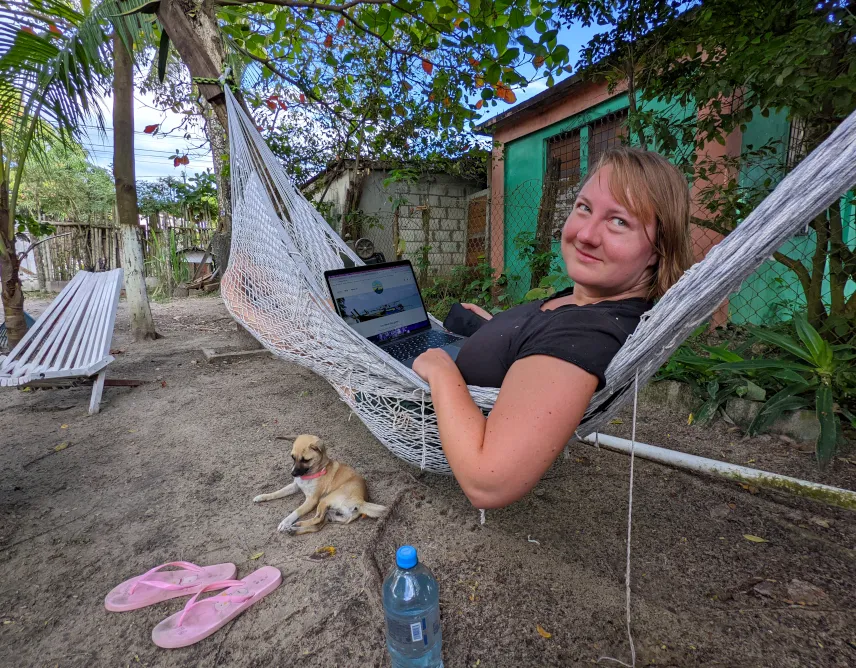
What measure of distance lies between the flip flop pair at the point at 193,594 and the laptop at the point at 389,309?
0.75 meters

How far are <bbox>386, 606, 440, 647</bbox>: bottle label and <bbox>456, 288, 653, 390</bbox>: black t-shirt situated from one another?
49 cm

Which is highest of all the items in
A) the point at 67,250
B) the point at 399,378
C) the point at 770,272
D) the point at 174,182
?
the point at 174,182

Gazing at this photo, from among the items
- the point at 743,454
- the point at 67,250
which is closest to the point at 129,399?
the point at 743,454

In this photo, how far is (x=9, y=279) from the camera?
8.99 ft

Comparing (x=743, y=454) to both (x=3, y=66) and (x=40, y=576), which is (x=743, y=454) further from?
(x=3, y=66)

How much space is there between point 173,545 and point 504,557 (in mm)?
961

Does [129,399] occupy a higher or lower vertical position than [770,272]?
lower

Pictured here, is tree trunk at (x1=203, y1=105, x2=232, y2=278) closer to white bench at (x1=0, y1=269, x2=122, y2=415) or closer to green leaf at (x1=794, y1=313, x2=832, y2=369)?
white bench at (x1=0, y1=269, x2=122, y2=415)

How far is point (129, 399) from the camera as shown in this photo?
2.49 metres

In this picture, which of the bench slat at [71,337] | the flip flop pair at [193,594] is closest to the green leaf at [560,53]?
the flip flop pair at [193,594]

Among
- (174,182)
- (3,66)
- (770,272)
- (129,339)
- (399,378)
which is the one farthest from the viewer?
(174,182)

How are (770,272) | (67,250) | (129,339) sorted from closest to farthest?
1. (770,272)
2. (129,339)
3. (67,250)

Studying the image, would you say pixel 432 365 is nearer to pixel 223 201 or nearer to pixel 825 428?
pixel 825 428

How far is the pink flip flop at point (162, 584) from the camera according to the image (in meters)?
1.05
